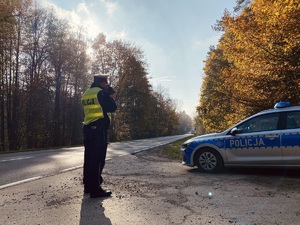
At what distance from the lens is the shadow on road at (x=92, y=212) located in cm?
347

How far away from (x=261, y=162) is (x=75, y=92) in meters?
32.3

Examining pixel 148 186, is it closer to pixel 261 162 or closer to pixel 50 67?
pixel 261 162

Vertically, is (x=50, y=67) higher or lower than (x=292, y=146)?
higher

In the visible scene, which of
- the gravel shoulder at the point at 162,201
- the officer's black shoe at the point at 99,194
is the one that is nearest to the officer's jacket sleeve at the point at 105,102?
the officer's black shoe at the point at 99,194

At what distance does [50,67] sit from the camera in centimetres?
3128

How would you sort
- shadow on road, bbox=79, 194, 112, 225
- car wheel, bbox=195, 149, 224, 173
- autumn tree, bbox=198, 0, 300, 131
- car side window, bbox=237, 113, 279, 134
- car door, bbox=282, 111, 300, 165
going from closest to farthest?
shadow on road, bbox=79, 194, 112, 225, car door, bbox=282, 111, 300, 165, car side window, bbox=237, 113, 279, 134, car wheel, bbox=195, 149, 224, 173, autumn tree, bbox=198, 0, 300, 131

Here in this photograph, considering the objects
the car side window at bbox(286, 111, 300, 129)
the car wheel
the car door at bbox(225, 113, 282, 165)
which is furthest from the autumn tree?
the car wheel

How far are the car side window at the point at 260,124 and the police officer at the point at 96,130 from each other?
373 centimetres

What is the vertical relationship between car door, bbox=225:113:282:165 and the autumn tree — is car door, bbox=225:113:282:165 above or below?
below

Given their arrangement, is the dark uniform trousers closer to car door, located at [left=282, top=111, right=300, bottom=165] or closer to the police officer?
the police officer

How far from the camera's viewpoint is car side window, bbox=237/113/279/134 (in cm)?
668

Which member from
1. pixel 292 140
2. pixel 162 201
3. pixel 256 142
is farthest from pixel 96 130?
pixel 292 140

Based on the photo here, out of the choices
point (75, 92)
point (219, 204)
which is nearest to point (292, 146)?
point (219, 204)

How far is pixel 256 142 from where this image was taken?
22.0 feet
